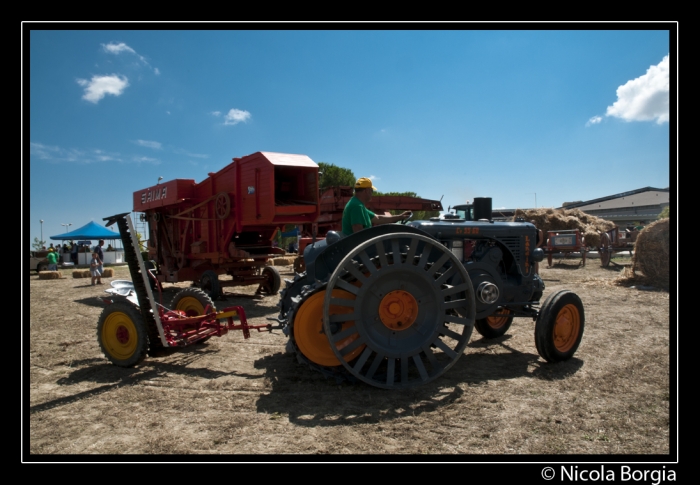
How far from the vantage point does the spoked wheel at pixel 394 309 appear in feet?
12.2

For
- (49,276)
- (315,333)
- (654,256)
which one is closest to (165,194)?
(315,333)

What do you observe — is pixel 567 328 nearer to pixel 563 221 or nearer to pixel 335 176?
pixel 563 221

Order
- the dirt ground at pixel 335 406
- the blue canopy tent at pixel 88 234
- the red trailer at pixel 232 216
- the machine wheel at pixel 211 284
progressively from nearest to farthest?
the dirt ground at pixel 335 406, the red trailer at pixel 232 216, the machine wheel at pixel 211 284, the blue canopy tent at pixel 88 234

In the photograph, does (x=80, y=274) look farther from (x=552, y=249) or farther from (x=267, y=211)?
(x=552, y=249)

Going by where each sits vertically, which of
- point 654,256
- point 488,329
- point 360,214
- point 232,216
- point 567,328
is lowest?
point 488,329

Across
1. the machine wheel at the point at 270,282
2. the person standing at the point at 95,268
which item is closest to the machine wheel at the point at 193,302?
the machine wheel at the point at 270,282

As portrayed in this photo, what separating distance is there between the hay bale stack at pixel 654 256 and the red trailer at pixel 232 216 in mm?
8362

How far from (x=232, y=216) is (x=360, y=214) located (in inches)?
213

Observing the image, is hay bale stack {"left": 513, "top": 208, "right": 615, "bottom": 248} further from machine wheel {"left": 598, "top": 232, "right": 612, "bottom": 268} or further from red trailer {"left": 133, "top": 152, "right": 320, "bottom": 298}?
red trailer {"left": 133, "top": 152, "right": 320, "bottom": 298}

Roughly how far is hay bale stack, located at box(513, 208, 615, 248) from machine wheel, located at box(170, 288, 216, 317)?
18.9 metres

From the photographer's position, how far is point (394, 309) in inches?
154

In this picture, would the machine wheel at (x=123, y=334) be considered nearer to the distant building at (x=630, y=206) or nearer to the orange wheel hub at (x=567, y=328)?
the orange wheel hub at (x=567, y=328)

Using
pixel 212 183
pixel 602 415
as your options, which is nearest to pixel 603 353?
pixel 602 415

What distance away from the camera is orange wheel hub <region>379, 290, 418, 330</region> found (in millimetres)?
3895
